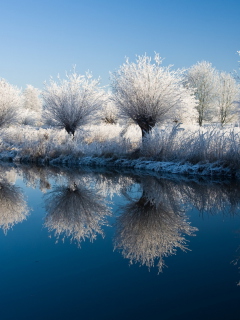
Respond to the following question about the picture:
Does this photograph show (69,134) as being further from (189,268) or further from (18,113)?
(189,268)

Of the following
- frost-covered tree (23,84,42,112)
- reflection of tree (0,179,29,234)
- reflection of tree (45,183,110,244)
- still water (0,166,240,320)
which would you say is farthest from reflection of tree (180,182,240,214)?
frost-covered tree (23,84,42,112)

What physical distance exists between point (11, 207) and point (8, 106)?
18.6m

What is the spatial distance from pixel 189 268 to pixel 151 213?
2300 mm

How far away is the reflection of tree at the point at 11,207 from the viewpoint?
550 cm

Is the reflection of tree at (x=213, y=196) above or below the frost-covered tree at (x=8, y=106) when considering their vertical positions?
below

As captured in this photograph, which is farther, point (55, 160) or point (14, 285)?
point (55, 160)

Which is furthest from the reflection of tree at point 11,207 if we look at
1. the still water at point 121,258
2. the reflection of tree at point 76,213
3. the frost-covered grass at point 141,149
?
the frost-covered grass at point 141,149

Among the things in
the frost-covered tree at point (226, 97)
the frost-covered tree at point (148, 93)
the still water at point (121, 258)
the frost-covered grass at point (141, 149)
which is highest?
the frost-covered tree at point (226, 97)

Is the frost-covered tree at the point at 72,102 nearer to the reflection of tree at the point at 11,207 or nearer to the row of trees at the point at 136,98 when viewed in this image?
the row of trees at the point at 136,98

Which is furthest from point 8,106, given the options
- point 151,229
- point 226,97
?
point 226,97

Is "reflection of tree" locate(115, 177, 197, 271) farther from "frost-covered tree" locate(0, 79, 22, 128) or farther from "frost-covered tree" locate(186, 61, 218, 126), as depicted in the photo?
"frost-covered tree" locate(186, 61, 218, 126)

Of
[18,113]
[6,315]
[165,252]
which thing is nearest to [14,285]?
[6,315]

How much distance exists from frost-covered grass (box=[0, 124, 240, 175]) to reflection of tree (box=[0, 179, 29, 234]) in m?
6.09

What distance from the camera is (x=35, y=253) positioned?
3.95 metres
